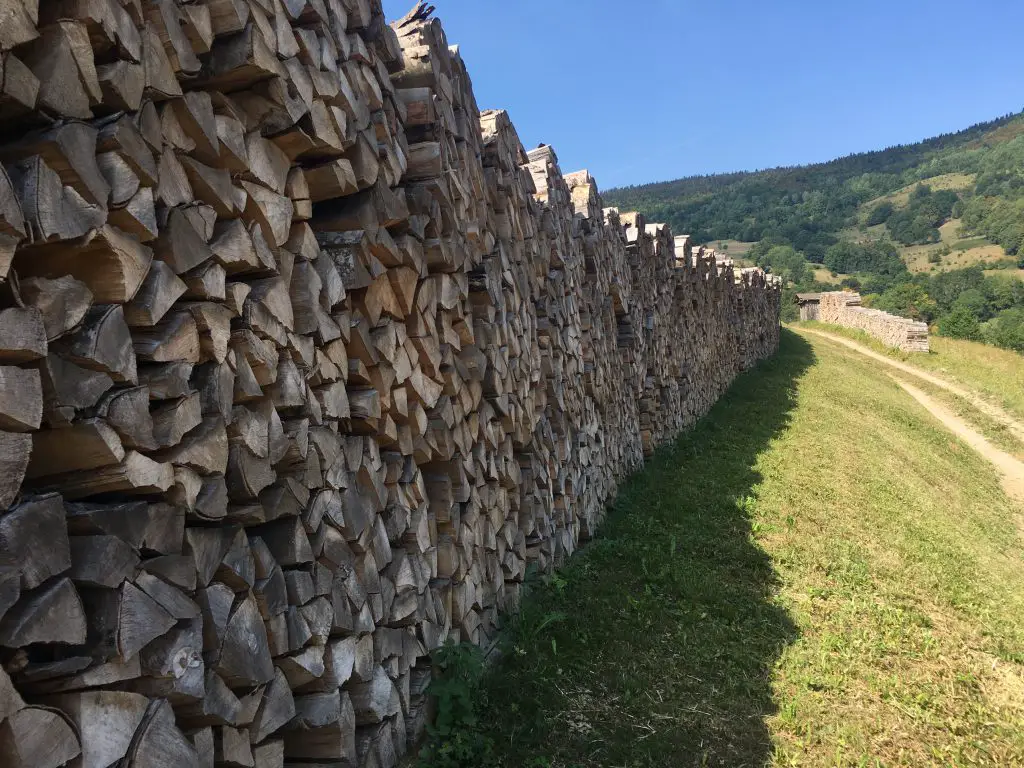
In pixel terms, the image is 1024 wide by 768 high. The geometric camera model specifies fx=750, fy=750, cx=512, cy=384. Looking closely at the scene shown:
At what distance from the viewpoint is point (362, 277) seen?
9.29 ft

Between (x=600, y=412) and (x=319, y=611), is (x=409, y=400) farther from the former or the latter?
(x=600, y=412)

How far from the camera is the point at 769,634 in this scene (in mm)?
4691

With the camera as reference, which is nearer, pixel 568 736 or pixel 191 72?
pixel 191 72

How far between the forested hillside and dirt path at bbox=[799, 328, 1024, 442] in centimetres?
Result: 2204

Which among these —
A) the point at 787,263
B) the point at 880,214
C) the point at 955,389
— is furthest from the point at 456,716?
the point at 880,214

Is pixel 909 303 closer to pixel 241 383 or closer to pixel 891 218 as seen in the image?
pixel 241 383

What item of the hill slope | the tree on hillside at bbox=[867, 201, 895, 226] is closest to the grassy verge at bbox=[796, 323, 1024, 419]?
the hill slope

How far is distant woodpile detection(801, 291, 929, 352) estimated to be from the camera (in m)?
24.5

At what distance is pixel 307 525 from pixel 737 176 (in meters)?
143

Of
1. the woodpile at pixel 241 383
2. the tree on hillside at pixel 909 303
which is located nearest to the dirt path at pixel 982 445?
the woodpile at pixel 241 383

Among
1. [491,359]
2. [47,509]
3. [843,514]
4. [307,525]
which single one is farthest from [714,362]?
[47,509]

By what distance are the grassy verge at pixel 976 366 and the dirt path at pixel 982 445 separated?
1347 millimetres

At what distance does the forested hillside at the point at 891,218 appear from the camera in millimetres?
65631

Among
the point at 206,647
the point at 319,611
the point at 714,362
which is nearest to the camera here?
the point at 206,647
